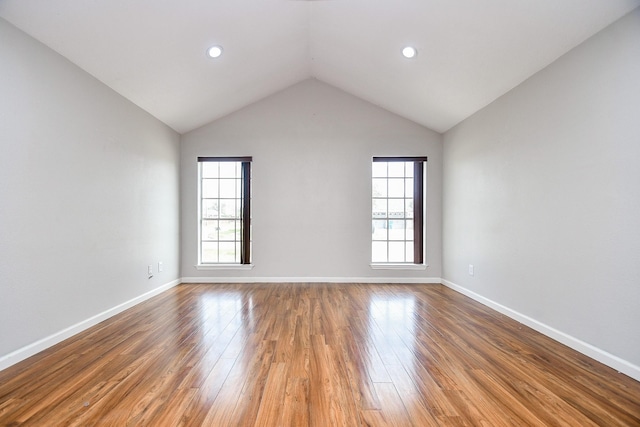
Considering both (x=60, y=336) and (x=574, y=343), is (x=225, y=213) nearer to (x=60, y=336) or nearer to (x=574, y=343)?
(x=60, y=336)

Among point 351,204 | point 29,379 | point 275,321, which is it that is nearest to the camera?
point 29,379

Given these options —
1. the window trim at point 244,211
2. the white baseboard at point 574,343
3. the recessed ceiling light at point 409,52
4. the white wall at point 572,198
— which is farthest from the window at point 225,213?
the white baseboard at point 574,343

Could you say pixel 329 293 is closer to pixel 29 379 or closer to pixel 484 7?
pixel 29 379

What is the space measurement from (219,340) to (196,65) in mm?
2675

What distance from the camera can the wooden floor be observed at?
1.43 meters

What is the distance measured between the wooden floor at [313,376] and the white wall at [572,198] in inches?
11.5

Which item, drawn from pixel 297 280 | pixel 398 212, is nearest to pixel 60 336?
pixel 297 280

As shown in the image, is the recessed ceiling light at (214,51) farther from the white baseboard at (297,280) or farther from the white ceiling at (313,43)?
the white baseboard at (297,280)

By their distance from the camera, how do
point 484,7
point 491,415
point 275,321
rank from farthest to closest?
1. point 275,321
2. point 484,7
3. point 491,415

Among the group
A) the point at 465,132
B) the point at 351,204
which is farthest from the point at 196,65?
the point at 465,132

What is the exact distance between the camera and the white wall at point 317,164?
14.6ft

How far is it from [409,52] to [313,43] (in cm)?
116

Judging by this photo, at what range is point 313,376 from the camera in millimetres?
1776

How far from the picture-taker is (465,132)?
3.85m
